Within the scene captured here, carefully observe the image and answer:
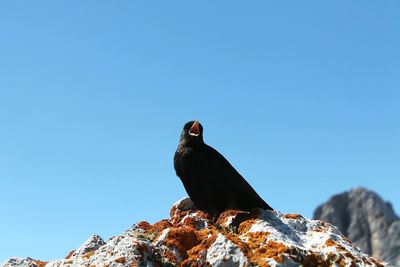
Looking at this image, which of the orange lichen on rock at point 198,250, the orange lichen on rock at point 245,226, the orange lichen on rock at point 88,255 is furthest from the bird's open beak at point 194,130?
the orange lichen on rock at point 88,255

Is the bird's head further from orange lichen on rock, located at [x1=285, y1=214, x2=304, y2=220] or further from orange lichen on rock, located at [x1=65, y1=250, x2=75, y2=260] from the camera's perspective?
orange lichen on rock, located at [x1=65, y1=250, x2=75, y2=260]

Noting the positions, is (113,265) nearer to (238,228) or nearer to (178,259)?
(178,259)

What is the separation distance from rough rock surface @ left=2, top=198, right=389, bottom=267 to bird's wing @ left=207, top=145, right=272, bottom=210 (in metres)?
0.51

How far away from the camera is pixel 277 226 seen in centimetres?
947

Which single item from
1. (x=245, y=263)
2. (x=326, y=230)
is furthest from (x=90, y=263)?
(x=326, y=230)

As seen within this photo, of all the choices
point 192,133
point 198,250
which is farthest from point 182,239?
point 192,133

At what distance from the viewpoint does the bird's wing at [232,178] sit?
10.7m

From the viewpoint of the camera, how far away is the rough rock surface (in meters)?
Answer: 8.20

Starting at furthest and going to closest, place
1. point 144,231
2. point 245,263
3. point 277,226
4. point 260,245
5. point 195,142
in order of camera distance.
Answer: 1. point 195,142
2. point 144,231
3. point 277,226
4. point 260,245
5. point 245,263

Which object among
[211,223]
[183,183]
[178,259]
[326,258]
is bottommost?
[326,258]

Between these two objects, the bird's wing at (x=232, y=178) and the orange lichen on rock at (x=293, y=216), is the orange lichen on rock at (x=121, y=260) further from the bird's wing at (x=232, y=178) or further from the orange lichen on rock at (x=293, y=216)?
the bird's wing at (x=232, y=178)

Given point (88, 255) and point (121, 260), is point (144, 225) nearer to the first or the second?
point (88, 255)

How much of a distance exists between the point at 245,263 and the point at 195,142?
3.95m

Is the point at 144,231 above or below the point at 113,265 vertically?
above
